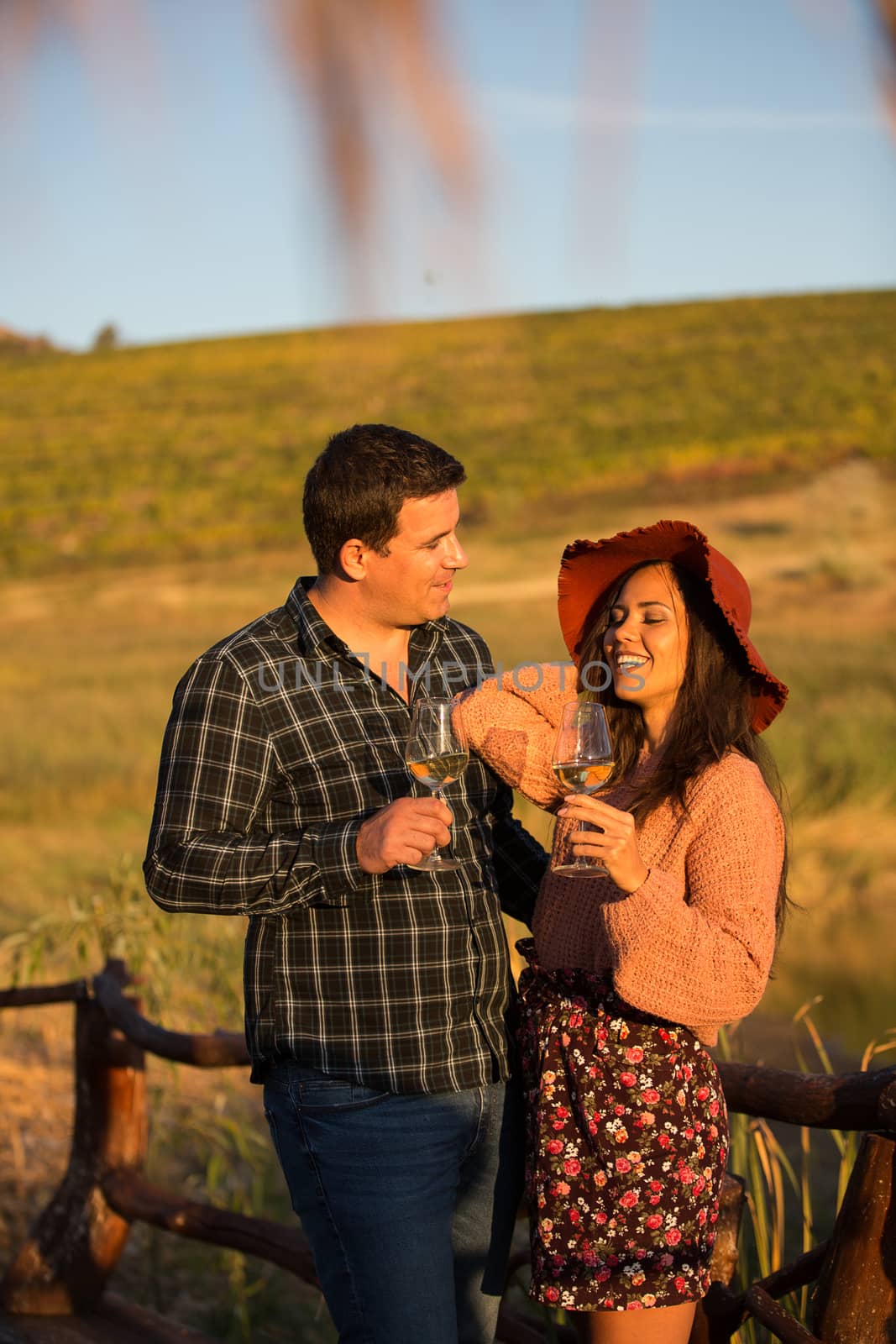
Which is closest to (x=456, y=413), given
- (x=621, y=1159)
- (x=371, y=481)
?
(x=371, y=481)

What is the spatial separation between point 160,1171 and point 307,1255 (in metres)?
2.73

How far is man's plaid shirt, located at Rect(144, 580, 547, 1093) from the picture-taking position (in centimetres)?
245

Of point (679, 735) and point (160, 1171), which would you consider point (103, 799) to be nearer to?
point (160, 1171)

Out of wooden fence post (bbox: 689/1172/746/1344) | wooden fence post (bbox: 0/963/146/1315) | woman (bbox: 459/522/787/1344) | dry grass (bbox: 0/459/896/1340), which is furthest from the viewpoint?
dry grass (bbox: 0/459/896/1340)

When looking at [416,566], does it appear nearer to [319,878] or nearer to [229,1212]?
[319,878]

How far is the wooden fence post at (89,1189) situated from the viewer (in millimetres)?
4188

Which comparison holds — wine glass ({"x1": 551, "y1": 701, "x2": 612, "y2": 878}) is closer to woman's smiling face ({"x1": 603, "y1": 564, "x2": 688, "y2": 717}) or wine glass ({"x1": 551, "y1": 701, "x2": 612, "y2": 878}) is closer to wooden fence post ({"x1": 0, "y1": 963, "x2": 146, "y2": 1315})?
woman's smiling face ({"x1": 603, "y1": 564, "x2": 688, "y2": 717})

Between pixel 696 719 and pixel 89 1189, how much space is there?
280 cm

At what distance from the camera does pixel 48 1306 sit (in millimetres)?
4180

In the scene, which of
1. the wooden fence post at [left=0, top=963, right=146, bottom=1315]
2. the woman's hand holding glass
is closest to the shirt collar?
the woman's hand holding glass

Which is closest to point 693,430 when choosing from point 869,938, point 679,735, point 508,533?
point 508,533

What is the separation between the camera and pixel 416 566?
106 inches

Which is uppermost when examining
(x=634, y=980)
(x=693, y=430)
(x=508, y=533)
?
(x=693, y=430)

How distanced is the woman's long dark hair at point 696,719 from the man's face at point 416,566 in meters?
0.33
